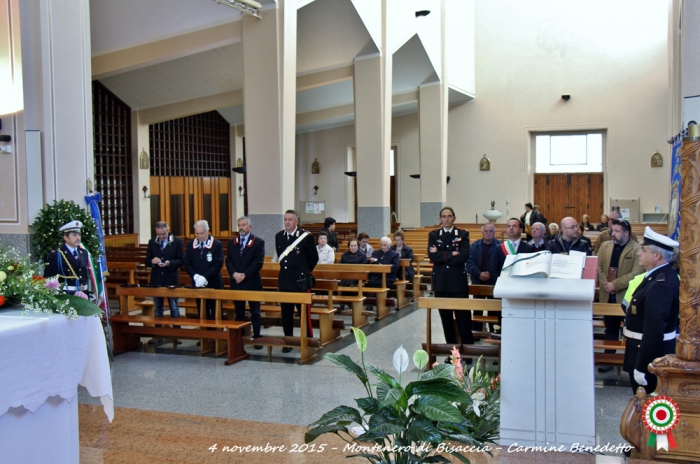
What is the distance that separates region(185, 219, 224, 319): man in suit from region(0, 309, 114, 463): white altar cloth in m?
4.05

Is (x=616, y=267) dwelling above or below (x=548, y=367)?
above

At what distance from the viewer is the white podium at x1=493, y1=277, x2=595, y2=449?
308 centimetres

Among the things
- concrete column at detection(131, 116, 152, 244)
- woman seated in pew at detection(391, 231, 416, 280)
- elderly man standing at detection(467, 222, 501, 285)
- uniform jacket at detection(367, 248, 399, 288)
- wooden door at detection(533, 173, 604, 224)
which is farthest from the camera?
wooden door at detection(533, 173, 604, 224)

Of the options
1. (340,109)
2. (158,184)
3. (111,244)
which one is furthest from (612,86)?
(111,244)

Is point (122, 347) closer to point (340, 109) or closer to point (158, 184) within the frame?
point (158, 184)

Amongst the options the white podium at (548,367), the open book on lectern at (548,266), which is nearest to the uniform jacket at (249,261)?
the open book on lectern at (548,266)

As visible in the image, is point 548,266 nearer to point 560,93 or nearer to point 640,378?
point 640,378

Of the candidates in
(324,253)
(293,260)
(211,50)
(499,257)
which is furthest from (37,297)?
(211,50)

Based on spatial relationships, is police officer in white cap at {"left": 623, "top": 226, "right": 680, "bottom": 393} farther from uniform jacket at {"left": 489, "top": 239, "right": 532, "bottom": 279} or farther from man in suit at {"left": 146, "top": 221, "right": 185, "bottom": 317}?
man in suit at {"left": 146, "top": 221, "right": 185, "bottom": 317}

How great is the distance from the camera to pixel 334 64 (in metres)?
14.5

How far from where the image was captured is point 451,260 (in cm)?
630

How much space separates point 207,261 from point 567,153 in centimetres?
1629

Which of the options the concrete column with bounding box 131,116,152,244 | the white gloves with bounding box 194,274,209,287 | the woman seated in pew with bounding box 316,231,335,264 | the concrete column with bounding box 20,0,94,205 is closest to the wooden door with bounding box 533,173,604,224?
the concrete column with bounding box 131,116,152,244

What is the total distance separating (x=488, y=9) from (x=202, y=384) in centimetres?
1817
